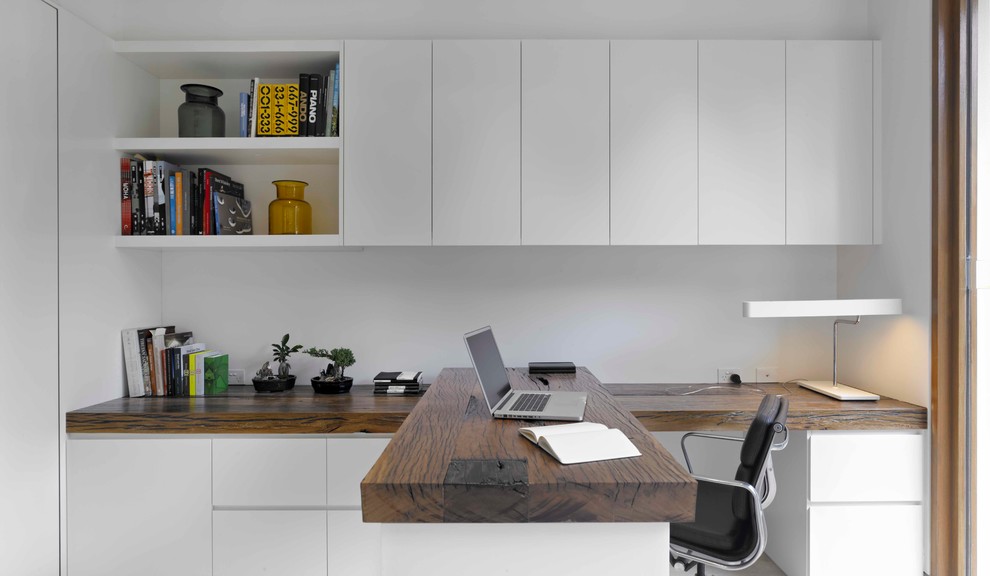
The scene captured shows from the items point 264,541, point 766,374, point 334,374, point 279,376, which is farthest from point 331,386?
point 766,374

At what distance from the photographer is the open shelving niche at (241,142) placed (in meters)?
2.56

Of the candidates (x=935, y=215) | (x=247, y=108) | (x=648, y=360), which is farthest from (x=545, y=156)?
(x=935, y=215)

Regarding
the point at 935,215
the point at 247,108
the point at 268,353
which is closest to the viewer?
the point at 935,215

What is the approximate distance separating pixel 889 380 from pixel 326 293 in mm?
2567

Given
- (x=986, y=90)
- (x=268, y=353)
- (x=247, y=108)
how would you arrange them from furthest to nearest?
(x=268, y=353) < (x=247, y=108) < (x=986, y=90)

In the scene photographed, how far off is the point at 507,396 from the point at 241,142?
1.63 metres

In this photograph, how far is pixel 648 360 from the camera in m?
2.92

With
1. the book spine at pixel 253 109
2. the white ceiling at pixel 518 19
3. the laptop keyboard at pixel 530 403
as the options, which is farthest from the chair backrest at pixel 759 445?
the book spine at pixel 253 109

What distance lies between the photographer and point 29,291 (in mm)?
2137

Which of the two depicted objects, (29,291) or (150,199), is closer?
(29,291)

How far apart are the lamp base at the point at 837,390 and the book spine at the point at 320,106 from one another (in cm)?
246

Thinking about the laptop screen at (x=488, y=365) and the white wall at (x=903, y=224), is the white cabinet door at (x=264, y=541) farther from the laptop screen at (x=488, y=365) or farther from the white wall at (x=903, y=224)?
the white wall at (x=903, y=224)

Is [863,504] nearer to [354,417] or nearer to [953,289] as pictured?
[953,289]

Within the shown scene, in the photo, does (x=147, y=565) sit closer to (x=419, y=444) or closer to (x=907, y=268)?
(x=419, y=444)
